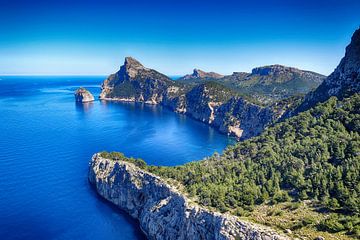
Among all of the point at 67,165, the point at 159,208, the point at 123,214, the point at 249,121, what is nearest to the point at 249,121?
the point at 249,121

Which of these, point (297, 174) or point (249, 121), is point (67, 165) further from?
point (249, 121)

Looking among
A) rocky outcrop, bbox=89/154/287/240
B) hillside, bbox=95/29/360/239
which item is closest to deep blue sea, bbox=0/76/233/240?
rocky outcrop, bbox=89/154/287/240

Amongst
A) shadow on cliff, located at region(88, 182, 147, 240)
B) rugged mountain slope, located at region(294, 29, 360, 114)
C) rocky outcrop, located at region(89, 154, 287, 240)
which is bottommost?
shadow on cliff, located at region(88, 182, 147, 240)

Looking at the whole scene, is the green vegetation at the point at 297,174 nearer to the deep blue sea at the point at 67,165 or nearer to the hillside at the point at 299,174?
the hillside at the point at 299,174

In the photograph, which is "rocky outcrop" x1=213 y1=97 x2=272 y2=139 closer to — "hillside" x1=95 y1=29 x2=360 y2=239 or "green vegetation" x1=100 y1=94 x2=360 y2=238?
"hillside" x1=95 y1=29 x2=360 y2=239

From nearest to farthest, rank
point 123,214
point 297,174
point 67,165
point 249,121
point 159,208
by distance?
point 297,174 → point 159,208 → point 123,214 → point 67,165 → point 249,121

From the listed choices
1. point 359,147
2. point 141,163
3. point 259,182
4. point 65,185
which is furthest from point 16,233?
point 359,147

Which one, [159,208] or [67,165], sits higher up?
[159,208]

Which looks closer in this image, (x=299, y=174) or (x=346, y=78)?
(x=299, y=174)
